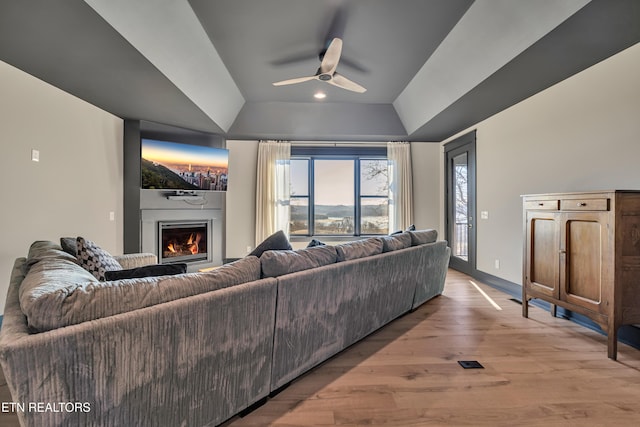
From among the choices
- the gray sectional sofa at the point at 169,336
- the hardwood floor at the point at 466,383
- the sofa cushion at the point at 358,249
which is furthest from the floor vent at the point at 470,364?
the sofa cushion at the point at 358,249

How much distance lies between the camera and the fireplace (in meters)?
4.74

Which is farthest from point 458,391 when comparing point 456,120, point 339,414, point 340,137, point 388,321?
point 340,137

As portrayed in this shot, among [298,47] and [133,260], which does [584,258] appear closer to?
[298,47]

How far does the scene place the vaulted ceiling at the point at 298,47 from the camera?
217 centimetres

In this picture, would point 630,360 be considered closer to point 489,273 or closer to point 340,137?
point 489,273

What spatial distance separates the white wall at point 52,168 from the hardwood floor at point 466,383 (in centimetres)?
186

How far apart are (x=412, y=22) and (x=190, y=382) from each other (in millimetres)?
3297

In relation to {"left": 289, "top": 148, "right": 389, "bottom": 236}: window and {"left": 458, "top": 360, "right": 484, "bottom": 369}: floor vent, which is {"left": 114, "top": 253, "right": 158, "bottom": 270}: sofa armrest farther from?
{"left": 289, "top": 148, "right": 389, "bottom": 236}: window

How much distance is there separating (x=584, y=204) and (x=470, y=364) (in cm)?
159

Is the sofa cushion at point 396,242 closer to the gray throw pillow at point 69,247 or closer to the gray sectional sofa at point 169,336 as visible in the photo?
the gray sectional sofa at point 169,336

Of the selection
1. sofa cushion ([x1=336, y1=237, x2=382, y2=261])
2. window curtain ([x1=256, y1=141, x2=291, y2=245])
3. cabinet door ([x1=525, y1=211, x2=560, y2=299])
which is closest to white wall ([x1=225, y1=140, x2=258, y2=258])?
window curtain ([x1=256, y1=141, x2=291, y2=245])

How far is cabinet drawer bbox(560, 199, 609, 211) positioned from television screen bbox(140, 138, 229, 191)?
4674 mm

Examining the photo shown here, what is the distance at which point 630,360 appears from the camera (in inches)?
85.0

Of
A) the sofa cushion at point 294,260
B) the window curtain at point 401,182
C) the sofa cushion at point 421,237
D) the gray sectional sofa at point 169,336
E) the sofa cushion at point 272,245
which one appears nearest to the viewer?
the gray sectional sofa at point 169,336
